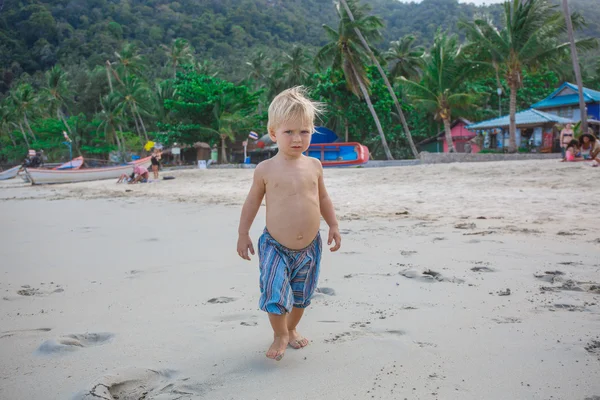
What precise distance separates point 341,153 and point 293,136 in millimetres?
21739

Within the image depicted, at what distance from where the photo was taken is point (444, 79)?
1048 inches

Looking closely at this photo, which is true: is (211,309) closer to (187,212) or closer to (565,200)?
(187,212)

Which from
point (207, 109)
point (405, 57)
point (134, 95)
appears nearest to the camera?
point (207, 109)

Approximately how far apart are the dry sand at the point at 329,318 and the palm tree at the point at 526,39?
1937cm

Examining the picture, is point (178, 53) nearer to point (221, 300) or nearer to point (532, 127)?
point (532, 127)

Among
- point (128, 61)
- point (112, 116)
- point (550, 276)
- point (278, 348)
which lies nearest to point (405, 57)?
point (112, 116)

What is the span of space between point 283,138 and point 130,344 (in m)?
1.17

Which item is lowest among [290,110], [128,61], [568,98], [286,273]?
[286,273]

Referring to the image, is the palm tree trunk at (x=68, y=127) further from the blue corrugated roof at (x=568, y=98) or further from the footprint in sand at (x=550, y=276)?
the footprint in sand at (x=550, y=276)

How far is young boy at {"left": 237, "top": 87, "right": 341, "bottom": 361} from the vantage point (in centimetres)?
210

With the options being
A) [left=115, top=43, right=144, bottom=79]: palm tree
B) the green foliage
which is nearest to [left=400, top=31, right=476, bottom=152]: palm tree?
the green foliage

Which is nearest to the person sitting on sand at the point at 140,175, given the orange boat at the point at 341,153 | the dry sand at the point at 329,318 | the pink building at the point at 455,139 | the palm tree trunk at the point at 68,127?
the orange boat at the point at 341,153

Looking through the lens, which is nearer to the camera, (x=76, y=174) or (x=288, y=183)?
(x=288, y=183)

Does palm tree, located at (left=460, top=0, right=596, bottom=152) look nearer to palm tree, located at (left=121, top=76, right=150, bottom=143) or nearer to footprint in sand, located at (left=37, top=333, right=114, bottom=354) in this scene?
footprint in sand, located at (left=37, top=333, right=114, bottom=354)
